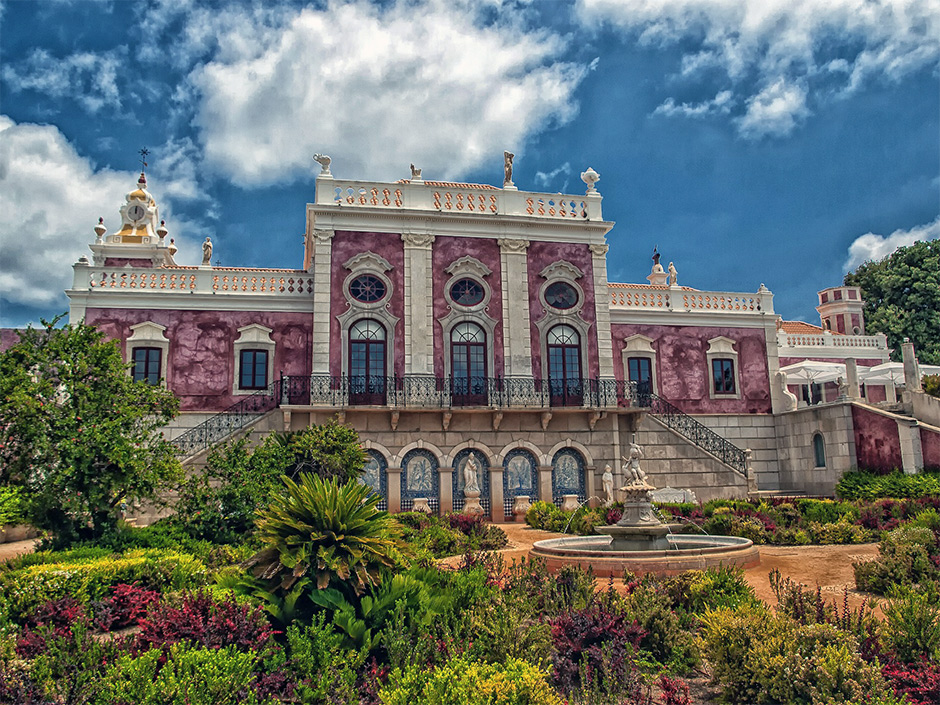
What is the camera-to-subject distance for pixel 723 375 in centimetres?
3008

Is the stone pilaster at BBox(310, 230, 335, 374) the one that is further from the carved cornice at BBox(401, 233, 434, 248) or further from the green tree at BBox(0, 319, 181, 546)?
the green tree at BBox(0, 319, 181, 546)

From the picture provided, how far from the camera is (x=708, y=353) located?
29.9 meters

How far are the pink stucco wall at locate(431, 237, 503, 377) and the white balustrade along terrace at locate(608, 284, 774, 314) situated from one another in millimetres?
5525

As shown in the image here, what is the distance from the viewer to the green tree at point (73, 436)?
13.0m

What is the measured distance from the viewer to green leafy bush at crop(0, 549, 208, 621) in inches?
392

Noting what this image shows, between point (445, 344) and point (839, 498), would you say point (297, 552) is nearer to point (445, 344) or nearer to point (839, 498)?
point (445, 344)

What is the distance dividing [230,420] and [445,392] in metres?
→ 7.22

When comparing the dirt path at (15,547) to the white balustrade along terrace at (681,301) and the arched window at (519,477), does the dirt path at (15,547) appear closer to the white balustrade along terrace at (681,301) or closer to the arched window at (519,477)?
the arched window at (519,477)

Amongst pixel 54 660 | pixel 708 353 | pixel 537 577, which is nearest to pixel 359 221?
pixel 708 353

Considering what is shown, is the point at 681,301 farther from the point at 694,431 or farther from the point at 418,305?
the point at 418,305

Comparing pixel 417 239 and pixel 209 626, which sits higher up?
pixel 417 239

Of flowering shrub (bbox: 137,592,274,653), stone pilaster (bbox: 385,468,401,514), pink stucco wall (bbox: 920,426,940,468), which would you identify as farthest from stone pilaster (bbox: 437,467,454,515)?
flowering shrub (bbox: 137,592,274,653)

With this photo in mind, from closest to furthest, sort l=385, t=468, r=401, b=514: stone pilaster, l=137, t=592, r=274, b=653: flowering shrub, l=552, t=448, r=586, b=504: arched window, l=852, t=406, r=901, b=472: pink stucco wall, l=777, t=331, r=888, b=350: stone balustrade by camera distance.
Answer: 1. l=137, t=592, r=274, b=653: flowering shrub
2. l=852, t=406, r=901, b=472: pink stucco wall
3. l=385, t=468, r=401, b=514: stone pilaster
4. l=552, t=448, r=586, b=504: arched window
5. l=777, t=331, r=888, b=350: stone balustrade

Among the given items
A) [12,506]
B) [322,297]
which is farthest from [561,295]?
[12,506]
